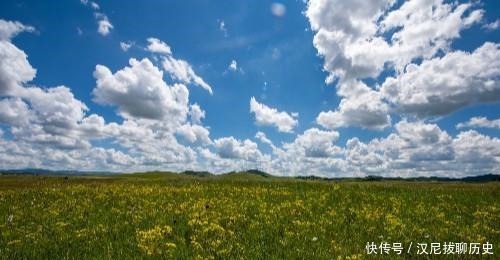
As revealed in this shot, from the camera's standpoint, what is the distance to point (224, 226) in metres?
17.2

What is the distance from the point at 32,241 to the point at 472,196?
24307mm

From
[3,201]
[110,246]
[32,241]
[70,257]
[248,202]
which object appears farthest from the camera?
[3,201]

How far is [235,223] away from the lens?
57.6ft

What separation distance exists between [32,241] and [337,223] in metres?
12.0

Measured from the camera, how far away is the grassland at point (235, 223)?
45.4ft

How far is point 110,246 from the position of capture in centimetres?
1412

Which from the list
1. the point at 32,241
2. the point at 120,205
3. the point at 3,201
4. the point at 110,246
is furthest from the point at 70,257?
the point at 3,201

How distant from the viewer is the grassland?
13.8 metres

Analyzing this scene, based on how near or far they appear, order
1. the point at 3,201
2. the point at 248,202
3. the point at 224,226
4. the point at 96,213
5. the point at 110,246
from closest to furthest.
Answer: the point at 110,246 < the point at 224,226 < the point at 96,213 < the point at 248,202 < the point at 3,201

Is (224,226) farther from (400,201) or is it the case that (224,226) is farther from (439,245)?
(400,201)

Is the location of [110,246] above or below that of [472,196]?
below

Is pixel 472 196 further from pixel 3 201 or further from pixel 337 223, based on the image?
pixel 3 201

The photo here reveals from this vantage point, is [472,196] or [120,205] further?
[472,196]

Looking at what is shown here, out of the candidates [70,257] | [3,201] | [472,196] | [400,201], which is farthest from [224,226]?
[472,196]
